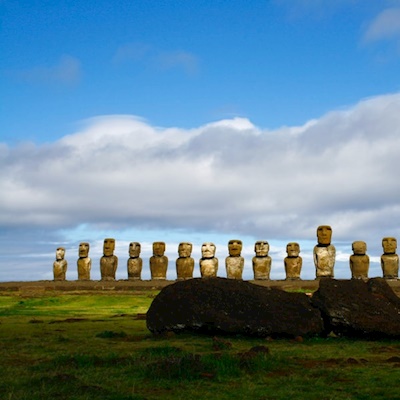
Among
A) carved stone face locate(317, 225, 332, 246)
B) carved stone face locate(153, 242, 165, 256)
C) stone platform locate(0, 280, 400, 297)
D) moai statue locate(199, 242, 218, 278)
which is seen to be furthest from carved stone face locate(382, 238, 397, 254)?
carved stone face locate(153, 242, 165, 256)

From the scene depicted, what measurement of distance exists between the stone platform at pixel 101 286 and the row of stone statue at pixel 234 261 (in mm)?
1535

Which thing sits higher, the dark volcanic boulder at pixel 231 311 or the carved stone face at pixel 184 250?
the carved stone face at pixel 184 250

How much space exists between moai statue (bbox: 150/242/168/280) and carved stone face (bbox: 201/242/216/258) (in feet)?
9.02

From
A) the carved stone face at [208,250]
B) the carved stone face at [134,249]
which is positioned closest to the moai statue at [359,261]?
the carved stone face at [208,250]

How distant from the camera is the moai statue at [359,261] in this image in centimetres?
3856

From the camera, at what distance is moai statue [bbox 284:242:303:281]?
3997 centimetres

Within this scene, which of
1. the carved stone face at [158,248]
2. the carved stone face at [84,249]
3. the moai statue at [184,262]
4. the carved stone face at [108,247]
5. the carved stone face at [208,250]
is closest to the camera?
the carved stone face at [208,250]

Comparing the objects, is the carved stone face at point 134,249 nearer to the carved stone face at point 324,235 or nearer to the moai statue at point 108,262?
the moai statue at point 108,262

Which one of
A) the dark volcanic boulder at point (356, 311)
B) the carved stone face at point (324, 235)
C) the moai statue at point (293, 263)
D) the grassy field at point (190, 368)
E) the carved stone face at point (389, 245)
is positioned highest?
the carved stone face at point (324, 235)

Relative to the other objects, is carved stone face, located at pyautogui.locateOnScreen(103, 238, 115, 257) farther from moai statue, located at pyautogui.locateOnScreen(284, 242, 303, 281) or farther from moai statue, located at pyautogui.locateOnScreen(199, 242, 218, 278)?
moai statue, located at pyautogui.locateOnScreen(284, 242, 303, 281)

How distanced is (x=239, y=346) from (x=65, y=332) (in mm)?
5152

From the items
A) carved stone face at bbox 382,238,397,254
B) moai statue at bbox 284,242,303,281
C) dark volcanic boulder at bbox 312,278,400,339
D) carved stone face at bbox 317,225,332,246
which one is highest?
carved stone face at bbox 317,225,332,246

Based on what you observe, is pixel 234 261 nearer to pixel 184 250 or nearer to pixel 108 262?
pixel 184 250

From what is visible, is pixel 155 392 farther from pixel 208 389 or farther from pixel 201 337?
pixel 201 337
